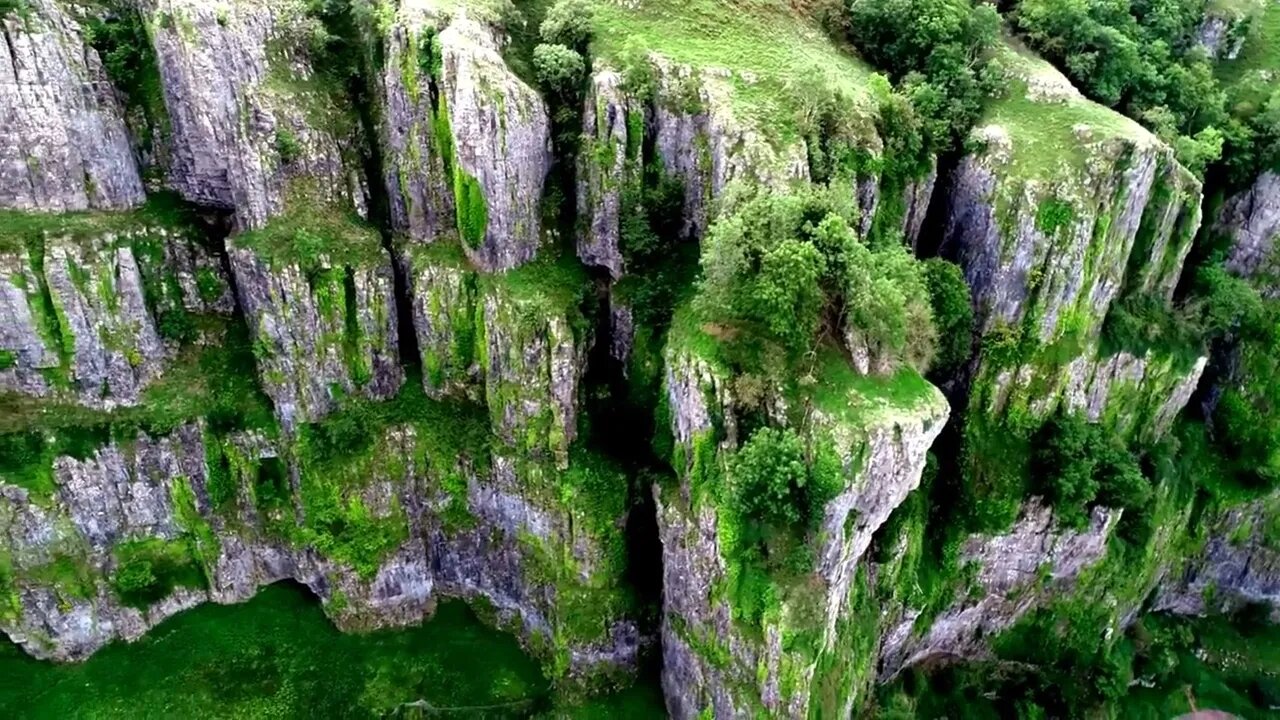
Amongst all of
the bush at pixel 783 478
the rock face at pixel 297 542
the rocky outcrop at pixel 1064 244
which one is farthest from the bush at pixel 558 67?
the bush at pixel 783 478

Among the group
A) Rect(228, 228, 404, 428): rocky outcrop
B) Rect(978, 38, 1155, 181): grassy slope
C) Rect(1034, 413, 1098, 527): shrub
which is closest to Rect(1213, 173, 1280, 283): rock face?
Rect(978, 38, 1155, 181): grassy slope

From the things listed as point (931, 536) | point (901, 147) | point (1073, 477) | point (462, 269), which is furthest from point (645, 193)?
point (1073, 477)

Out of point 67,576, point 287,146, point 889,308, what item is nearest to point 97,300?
point 287,146

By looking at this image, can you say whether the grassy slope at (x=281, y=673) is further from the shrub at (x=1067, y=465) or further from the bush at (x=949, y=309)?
the bush at (x=949, y=309)

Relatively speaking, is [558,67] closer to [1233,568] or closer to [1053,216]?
[1053,216]

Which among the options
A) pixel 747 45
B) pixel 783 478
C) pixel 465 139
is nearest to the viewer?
pixel 783 478

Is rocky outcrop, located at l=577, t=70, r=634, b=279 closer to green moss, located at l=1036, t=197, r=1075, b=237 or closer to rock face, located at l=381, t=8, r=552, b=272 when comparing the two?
rock face, located at l=381, t=8, r=552, b=272

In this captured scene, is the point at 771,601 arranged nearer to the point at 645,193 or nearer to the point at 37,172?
the point at 645,193
